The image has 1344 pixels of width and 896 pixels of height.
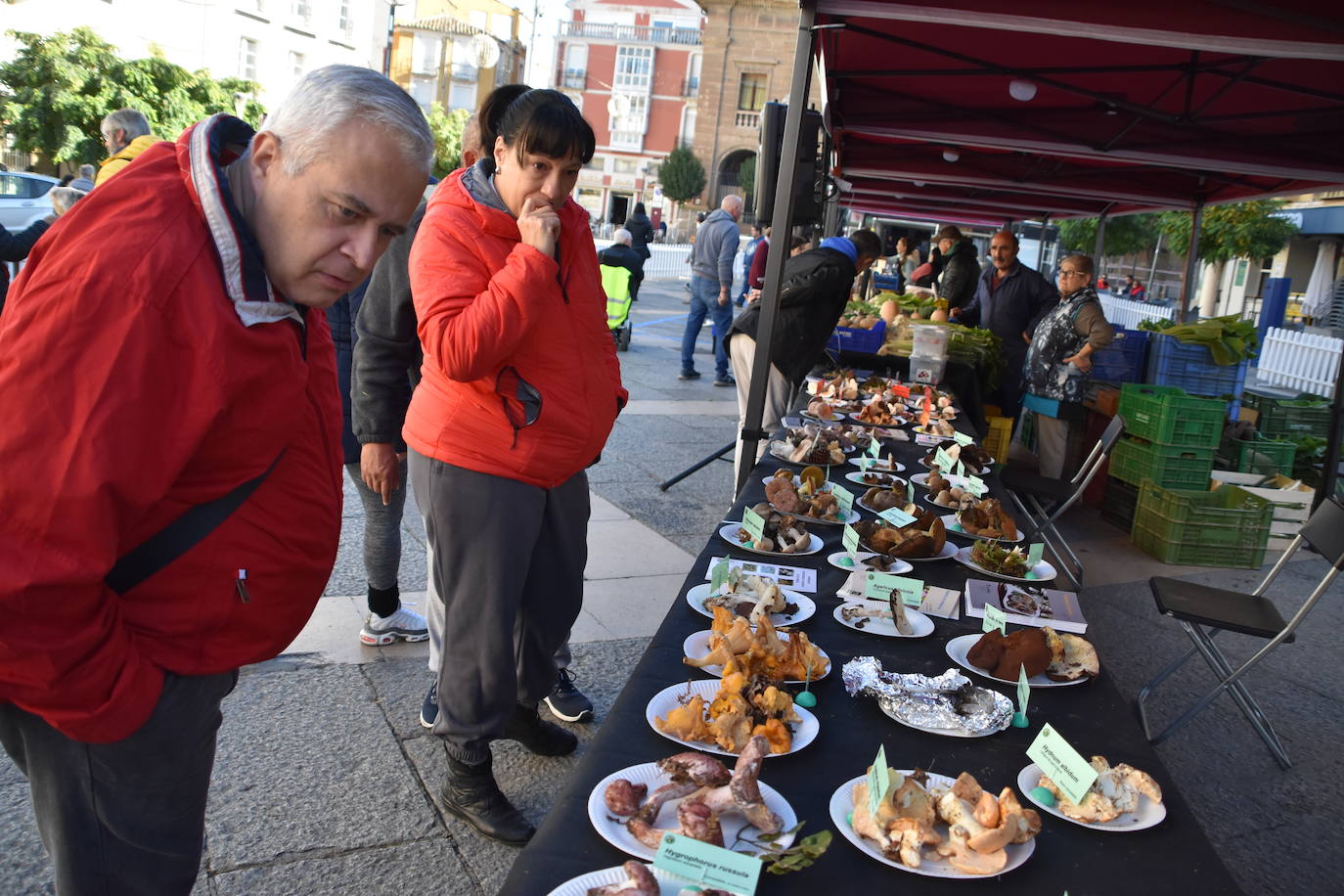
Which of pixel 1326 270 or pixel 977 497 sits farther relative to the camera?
pixel 1326 270

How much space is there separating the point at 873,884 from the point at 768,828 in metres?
0.16

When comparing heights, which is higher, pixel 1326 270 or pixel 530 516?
pixel 1326 270

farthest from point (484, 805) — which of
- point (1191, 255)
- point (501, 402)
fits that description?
point (1191, 255)

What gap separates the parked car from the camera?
587 inches

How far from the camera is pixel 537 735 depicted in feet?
9.86

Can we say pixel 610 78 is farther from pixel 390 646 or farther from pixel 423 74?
pixel 390 646

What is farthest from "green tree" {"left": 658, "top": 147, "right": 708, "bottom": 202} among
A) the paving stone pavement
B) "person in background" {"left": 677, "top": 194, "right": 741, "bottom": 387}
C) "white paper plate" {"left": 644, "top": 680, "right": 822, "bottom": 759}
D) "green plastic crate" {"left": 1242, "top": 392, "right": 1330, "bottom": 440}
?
"white paper plate" {"left": 644, "top": 680, "right": 822, "bottom": 759}

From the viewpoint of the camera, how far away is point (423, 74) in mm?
60281

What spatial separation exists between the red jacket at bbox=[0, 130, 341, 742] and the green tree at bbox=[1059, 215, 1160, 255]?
2671 centimetres

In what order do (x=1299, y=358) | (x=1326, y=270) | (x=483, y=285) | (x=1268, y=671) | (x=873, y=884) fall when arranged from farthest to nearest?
(x=1326, y=270) < (x=1299, y=358) < (x=1268, y=671) < (x=483, y=285) < (x=873, y=884)

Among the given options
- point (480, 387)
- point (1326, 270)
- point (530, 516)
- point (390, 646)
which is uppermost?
point (1326, 270)

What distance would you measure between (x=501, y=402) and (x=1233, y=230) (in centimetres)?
2332

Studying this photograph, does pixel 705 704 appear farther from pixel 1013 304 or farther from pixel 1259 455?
pixel 1013 304

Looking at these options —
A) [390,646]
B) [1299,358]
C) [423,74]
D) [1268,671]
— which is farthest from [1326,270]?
[423,74]
